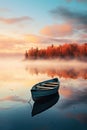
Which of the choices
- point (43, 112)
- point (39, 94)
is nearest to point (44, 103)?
point (39, 94)

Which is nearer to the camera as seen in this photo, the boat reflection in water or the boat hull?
the boat reflection in water

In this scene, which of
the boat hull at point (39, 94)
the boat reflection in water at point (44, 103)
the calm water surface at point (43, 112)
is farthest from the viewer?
the boat hull at point (39, 94)

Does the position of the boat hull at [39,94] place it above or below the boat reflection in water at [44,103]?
above

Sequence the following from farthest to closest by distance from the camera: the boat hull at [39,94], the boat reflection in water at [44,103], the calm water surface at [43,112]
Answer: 1. the boat hull at [39,94]
2. the boat reflection in water at [44,103]
3. the calm water surface at [43,112]

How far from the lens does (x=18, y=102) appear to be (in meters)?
31.8

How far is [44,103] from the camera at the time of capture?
31844mm

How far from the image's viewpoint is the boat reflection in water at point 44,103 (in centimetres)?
2861

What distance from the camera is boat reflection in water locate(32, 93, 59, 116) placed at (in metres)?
28.6

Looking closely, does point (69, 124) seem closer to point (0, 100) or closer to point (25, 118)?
point (25, 118)

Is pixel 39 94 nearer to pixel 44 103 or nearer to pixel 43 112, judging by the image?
pixel 44 103

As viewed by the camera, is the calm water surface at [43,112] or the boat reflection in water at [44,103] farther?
the boat reflection in water at [44,103]

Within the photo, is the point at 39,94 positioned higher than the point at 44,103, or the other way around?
the point at 39,94

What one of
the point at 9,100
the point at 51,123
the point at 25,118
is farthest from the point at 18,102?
the point at 51,123

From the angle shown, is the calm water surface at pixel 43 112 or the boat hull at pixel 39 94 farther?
the boat hull at pixel 39 94
